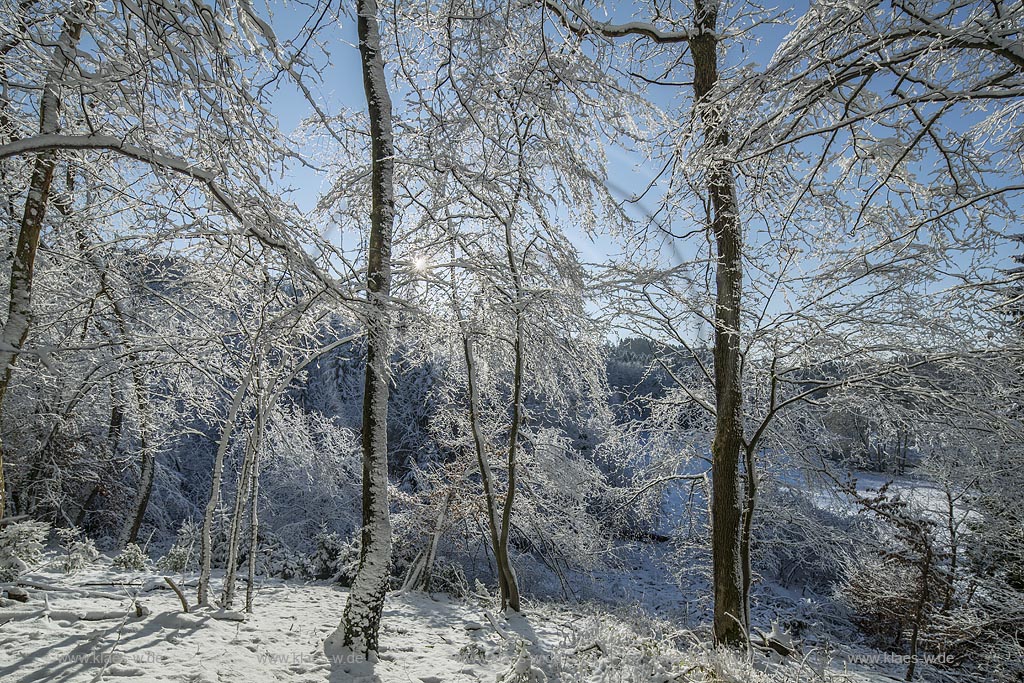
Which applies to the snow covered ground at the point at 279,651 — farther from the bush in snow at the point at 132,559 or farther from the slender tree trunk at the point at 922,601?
the slender tree trunk at the point at 922,601

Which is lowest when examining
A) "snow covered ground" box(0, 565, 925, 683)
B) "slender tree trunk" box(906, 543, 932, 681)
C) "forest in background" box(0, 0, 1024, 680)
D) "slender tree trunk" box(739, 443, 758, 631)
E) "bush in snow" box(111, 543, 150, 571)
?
"slender tree trunk" box(906, 543, 932, 681)

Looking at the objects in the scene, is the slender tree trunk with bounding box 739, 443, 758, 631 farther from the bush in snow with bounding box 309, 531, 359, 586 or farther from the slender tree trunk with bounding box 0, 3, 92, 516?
the bush in snow with bounding box 309, 531, 359, 586

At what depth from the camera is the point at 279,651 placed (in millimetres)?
3879

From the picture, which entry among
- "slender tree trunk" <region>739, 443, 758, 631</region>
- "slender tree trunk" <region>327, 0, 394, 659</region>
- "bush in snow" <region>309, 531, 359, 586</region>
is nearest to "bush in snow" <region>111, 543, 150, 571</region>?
"bush in snow" <region>309, 531, 359, 586</region>

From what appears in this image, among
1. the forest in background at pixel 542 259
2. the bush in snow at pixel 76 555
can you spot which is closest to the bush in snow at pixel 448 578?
the forest in background at pixel 542 259

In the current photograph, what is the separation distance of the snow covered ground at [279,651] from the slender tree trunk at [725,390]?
1.72 feet

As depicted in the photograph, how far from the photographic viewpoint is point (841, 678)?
9.46 feet

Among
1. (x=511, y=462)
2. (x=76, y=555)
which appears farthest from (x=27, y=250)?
(x=511, y=462)

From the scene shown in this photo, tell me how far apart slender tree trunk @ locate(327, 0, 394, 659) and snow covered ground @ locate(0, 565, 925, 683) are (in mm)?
385

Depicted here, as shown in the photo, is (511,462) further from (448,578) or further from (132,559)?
(132,559)

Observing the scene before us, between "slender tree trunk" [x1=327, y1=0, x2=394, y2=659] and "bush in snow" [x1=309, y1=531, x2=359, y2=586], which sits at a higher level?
"slender tree trunk" [x1=327, y1=0, x2=394, y2=659]

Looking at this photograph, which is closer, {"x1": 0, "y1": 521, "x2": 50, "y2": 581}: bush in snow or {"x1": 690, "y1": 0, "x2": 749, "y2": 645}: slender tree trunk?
{"x1": 690, "y1": 0, "x2": 749, "y2": 645}: slender tree trunk

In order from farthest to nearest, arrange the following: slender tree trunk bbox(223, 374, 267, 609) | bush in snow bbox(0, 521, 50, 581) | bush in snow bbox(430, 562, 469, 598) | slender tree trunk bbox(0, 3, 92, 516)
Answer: bush in snow bbox(430, 562, 469, 598)
slender tree trunk bbox(223, 374, 267, 609)
bush in snow bbox(0, 521, 50, 581)
slender tree trunk bbox(0, 3, 92, 516)

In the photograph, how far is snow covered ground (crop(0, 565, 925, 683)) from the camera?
3.09 m
